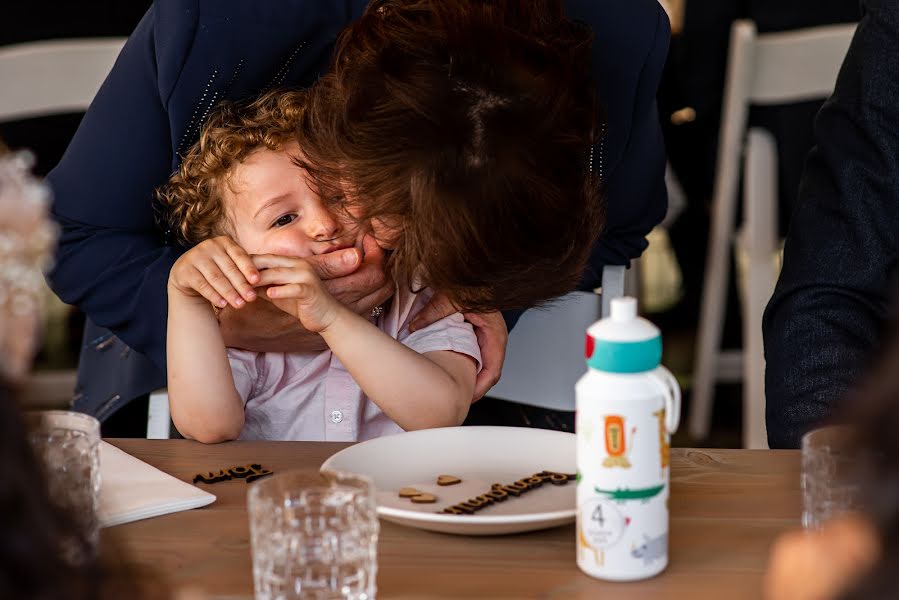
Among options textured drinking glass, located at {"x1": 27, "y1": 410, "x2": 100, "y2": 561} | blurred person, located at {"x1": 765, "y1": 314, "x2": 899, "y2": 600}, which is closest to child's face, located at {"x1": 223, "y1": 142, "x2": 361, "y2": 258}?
textured drinking glass, located at {"x1": 27, "y1": 410, "x2": 100, "y2": 561}

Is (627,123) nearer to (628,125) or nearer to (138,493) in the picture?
(628,125)

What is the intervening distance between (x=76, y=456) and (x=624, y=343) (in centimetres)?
43

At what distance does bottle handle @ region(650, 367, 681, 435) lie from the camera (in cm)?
82

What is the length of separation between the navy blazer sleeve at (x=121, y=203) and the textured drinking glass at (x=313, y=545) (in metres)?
0.75

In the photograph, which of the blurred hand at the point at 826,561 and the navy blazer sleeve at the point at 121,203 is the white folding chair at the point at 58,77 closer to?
the navy blazer sleeve at the point at 121,203

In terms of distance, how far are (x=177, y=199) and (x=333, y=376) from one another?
30 centimetres

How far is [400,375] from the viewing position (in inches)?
53.7

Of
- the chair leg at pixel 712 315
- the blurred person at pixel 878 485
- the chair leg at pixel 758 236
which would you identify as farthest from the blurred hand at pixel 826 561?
the chair leg at pixel 712 315

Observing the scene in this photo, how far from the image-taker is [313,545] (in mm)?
821

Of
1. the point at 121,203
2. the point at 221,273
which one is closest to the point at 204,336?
the point at 221,273

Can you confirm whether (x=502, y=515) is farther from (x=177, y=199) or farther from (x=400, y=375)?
(x=177, y=199)

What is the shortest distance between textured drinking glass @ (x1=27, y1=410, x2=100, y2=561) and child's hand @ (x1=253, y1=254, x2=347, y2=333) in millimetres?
386

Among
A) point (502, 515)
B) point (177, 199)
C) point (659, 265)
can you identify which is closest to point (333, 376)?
point (177, 199)

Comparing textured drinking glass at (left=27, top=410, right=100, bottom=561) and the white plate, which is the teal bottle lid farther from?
textured drinking glass at (left=27, top=410, right=100, bottom=561)
